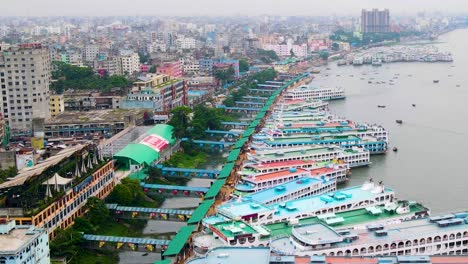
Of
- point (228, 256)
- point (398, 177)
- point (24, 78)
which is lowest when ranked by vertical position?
point (398, 177)

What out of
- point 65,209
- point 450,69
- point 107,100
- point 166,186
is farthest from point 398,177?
point 450,69

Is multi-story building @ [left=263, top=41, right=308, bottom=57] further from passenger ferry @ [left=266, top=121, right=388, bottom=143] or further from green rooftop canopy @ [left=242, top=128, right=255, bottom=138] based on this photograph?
green rooftop canopy @ [left=242, top=128, right=255, bottom=138]

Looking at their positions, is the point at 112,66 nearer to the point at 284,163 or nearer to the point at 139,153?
the point at 139,153

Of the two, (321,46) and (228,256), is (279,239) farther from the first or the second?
(321,46)

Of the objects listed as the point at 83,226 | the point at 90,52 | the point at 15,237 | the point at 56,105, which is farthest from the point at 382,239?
the point at 90,52

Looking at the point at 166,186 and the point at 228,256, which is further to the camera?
the point at 166,186

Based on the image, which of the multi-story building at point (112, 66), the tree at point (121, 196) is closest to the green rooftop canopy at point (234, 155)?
the tree at point (121, 196)

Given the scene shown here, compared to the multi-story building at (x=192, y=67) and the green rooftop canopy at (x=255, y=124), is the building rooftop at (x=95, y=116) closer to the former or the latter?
the green rooftop canopy at (x=255, y=124)

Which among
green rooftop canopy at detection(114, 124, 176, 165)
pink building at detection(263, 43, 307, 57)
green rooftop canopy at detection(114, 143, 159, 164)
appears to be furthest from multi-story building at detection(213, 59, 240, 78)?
green rooftop canopy at detection(114, 143, 159, 164)
